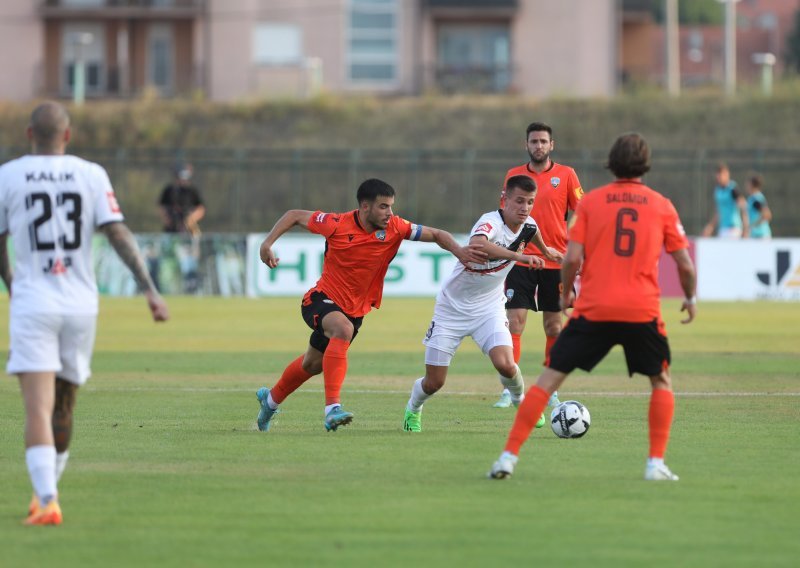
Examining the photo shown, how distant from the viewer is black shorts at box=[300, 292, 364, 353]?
11.2 metres

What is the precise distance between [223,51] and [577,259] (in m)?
47.8

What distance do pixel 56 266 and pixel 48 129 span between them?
678 mm

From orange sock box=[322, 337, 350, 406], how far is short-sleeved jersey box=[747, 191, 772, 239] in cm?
2043

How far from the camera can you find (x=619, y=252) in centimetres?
855

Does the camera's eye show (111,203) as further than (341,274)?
No

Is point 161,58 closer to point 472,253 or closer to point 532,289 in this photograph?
point 532,289

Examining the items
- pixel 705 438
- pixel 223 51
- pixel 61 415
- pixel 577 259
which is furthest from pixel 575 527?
pixel 223 51

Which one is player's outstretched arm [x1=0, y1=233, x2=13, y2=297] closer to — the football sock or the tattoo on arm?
the tattoo on arm

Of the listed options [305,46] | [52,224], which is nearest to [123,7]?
[305,46]

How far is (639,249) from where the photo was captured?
8.55m

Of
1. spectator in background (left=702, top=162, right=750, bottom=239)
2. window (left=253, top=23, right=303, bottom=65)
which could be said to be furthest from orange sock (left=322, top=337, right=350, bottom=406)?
window (left=253, top=23, right=303, bottom=65)

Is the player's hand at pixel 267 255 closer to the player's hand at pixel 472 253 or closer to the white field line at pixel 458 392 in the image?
the player's hand at pixel 472 253

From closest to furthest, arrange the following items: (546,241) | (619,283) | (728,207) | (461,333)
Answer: (619,283), (461,333), (546,241), (728,207)

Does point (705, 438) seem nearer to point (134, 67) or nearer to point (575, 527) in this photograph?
point (575, 527)
